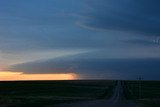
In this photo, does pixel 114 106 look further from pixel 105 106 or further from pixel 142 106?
pixel 142 106

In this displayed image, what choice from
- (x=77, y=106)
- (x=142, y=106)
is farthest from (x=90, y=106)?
(x=142, y=106)

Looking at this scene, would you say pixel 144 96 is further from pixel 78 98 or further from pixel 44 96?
pixel 44 96

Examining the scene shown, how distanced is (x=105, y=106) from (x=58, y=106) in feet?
19.7

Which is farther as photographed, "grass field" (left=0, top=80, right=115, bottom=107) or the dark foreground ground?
"grass field" (left=0, top=80, right=115, bottom=107)

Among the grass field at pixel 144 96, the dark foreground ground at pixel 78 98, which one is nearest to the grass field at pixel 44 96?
the dark foreground ground at pixel 78 98

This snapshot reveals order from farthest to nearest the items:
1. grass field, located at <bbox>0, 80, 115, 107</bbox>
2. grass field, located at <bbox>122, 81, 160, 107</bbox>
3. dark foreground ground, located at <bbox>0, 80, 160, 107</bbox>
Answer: grass field, located at <bbox>122, 81, 160, 107</bbox> < grass field, located at <bbox>0, 80, 115, 107</bbox> < dark foreground ground, located at <bbox>0, 80, 160, 107</bbox>

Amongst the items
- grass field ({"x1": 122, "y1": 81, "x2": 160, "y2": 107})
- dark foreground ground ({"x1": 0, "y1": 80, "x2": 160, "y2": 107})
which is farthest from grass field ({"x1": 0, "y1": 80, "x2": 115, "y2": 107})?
grass field ({"x1": 122, "y1": 81, "x2": 160, "y2": 107})

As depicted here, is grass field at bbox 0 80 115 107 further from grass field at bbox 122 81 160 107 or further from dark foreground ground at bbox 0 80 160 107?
grass field at bbox 122 81 160 107

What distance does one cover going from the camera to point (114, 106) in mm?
53000

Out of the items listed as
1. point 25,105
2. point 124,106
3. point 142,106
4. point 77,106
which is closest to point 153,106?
point 142,106

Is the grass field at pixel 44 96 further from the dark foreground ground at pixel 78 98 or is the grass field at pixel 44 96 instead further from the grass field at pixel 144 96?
the grass field at pixel 144 96

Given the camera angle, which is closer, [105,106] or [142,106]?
[105,106]

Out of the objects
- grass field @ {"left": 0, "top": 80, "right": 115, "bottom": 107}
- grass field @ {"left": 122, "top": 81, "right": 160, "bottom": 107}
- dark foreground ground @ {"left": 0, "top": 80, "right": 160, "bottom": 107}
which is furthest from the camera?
grass field @ {"left": 122, "top": 81, "right": 160, "bottom": 107}

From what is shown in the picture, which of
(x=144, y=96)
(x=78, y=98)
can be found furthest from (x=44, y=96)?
(x=144, y=96)
